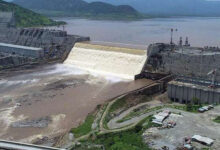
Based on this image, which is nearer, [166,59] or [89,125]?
[89,125]

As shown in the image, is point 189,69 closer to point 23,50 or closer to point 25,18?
point 23,50

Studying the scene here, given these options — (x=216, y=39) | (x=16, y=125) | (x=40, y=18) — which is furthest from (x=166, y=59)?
(x=40, y=18)

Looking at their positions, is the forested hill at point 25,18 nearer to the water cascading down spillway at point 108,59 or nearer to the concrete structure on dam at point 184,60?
the water cascading down spillway at point 108,59

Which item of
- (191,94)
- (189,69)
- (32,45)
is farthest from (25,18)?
(191,94)

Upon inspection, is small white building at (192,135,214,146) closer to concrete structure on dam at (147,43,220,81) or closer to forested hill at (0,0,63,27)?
concrete structure on dam at (147,43,220,81)

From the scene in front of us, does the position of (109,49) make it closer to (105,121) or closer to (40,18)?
(105,121)

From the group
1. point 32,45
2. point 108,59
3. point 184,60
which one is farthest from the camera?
point 32,45

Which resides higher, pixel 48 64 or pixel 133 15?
pixel 133 15
